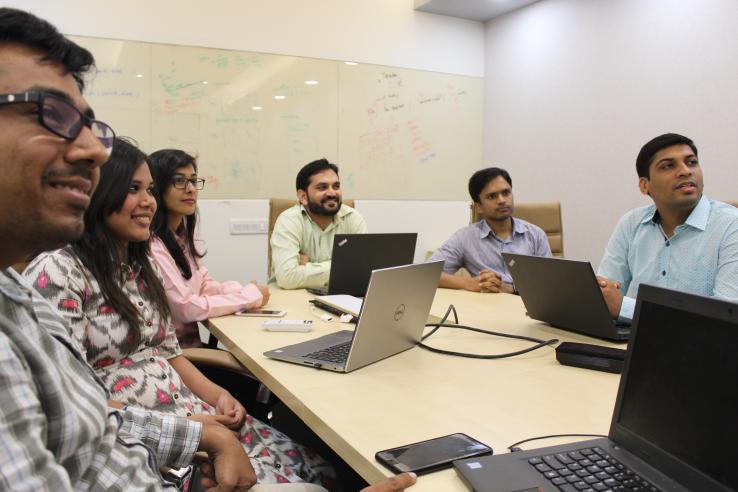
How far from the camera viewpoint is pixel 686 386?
764mm

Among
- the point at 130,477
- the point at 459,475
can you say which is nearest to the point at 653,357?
the point at 459,475

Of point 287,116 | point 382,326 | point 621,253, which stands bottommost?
point 382,326

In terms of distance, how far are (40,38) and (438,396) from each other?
938 mm

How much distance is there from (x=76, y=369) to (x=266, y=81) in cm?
338

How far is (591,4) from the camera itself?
3830 millimetres

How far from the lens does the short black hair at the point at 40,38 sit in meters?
0.72

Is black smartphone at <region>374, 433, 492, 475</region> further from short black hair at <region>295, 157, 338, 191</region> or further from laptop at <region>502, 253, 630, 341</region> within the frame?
short black hair at <region>295, 157, 338, 191</region>

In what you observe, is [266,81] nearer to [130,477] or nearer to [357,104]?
[357,104]

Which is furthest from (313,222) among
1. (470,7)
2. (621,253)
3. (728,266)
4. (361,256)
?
(470,7)

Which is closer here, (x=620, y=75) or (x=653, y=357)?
(x=653, y=357)

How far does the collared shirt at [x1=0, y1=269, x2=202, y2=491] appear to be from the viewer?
574 millimetres

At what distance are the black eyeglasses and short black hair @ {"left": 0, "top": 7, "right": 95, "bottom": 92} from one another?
0.08m

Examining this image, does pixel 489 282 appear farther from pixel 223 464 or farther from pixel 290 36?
pixel 290 36

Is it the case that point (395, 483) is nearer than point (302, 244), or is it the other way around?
point (395, 483)
